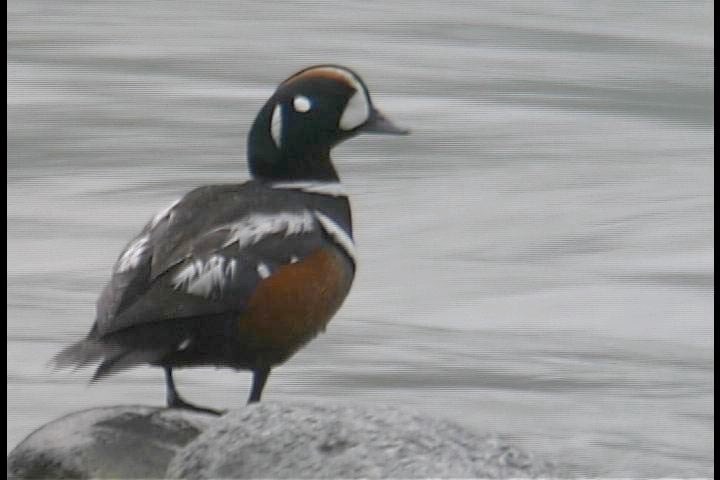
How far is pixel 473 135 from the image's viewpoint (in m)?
12.0

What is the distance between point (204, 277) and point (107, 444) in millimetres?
534

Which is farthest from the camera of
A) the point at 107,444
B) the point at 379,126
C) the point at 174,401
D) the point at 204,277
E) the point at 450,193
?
the point at 450,193

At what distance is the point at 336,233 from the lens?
613 centimetres

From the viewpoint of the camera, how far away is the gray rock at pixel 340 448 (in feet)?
16.4

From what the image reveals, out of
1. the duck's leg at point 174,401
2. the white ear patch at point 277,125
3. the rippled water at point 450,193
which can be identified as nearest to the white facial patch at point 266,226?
the white ear patch at point 277,125

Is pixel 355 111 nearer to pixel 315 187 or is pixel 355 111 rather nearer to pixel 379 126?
pixel 379 126

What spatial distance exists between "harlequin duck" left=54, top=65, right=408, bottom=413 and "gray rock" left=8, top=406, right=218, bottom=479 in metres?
0.16

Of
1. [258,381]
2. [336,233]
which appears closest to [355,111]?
[336,233]

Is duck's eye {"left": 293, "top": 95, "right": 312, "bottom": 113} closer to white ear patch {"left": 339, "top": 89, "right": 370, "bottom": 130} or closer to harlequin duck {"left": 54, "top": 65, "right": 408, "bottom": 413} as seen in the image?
harlequin duck {"left": 54, "top": 65, "right": 408, "bottom": 413}

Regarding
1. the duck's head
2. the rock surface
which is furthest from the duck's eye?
the rock surface

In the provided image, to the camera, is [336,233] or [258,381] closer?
[258,381]

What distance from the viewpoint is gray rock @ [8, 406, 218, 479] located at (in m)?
Result: 5.47

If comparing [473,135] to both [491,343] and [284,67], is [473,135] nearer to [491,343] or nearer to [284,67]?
[284,67]

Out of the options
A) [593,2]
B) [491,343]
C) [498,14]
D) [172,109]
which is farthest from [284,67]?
[491,343]
